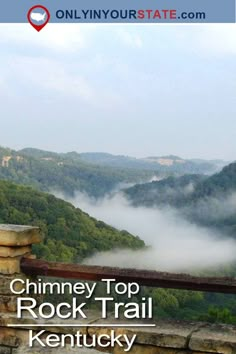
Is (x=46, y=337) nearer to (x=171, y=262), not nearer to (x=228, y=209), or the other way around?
(x=171, y=262)

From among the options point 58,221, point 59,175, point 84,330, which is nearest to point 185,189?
point 59,175

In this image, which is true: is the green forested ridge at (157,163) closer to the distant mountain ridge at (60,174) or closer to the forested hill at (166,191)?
the distant mountain ridge at (60,174)

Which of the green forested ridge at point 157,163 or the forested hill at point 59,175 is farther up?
Result: the green forested ridge at point 157,163

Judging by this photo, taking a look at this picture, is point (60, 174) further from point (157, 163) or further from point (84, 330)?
point (84, 330)

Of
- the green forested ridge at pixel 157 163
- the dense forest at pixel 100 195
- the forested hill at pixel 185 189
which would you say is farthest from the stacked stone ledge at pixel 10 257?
the green forested ridge at pixel 157 163

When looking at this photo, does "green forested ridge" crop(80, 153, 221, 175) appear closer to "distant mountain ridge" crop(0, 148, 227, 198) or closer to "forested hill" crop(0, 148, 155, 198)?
"distant mountain ridge" crop(0, 148, 227, 198)
